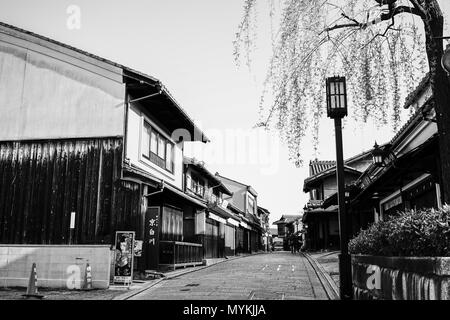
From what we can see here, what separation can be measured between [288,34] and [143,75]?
332 inches

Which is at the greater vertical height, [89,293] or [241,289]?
[241,289]

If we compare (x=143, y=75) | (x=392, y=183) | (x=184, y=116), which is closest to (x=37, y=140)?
(x=143, y=75)

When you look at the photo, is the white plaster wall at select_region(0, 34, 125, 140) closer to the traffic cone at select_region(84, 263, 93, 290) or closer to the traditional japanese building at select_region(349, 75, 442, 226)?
the traffic cone at select_region(84, 263, 93, 290)

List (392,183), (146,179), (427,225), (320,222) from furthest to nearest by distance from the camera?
1. (320,222)
2. (392,183)
3. (146,179)
4. (427,225)

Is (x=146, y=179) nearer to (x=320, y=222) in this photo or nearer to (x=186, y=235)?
(x=186, y=235)

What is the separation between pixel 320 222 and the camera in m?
40.1

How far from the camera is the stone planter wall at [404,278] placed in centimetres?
439

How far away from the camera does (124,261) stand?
12.5 meters

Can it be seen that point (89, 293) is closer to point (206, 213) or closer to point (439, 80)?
point (439, 80)

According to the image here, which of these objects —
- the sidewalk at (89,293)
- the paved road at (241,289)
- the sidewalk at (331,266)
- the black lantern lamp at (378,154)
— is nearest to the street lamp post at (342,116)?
the paved road at (241,289)

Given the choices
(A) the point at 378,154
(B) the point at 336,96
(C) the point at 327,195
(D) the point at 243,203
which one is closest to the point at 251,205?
(D) the point at 243,203

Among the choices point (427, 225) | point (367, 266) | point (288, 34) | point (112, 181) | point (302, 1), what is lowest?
point (367, 266)

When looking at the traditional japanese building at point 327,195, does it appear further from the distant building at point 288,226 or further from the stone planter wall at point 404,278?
the distant building at point 288,226

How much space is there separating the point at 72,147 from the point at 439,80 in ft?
38.7
